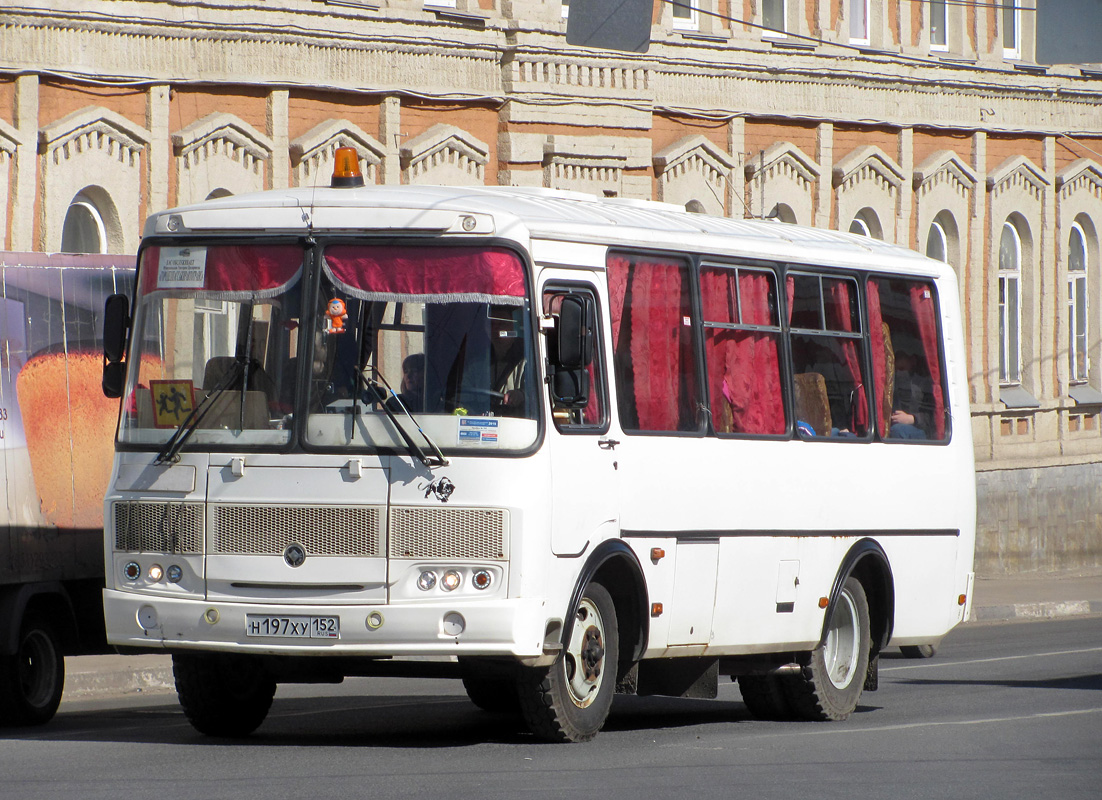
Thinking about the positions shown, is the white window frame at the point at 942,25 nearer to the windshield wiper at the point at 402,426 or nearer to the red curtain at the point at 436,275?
the red curtain at the point at 436,275

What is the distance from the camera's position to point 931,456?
13.5 m

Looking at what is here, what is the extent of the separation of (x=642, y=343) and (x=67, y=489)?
358cm

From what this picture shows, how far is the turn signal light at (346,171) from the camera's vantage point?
11078 millimetres

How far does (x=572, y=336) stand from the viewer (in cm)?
1011

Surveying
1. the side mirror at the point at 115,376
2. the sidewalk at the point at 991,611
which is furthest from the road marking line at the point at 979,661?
the side mirror at the point at 115,376

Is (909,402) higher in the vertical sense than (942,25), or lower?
lower

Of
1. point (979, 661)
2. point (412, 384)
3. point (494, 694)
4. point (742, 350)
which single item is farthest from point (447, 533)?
point (979, 661)

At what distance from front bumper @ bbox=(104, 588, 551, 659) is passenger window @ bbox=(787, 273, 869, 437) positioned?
10.2 ft

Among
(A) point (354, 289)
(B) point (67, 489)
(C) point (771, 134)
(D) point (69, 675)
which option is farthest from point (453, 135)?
(A) point (354, 289)

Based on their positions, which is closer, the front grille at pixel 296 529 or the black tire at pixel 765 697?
the front grille at pixel 296 529

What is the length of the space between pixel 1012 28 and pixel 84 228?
16.2 m

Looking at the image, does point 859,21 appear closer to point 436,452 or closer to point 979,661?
point 979,661

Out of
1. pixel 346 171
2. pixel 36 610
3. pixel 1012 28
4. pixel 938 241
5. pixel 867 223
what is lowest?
pixel 36 610

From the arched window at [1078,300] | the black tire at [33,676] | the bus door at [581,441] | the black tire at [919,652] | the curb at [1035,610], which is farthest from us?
the arched window at [1078,300]
